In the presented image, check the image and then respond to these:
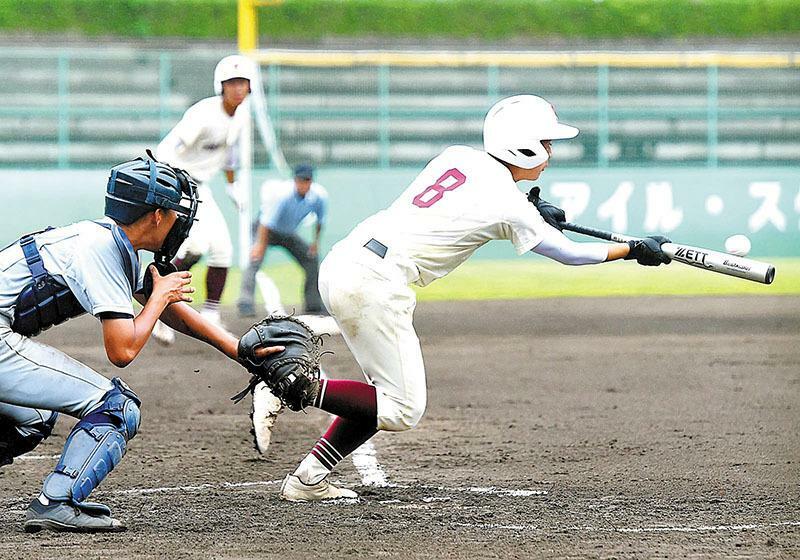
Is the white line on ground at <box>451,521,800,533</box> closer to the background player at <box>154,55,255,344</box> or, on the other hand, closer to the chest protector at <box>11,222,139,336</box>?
the chest protector at <box>11,222,139,336</box>

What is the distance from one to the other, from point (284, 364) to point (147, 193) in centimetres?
94

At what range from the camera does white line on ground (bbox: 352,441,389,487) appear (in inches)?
236

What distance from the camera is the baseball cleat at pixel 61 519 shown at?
479 cm

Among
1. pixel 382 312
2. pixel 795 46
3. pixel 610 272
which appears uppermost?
pixel 795 46

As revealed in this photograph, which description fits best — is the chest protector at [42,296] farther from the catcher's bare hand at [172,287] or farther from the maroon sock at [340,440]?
the maroon sock at [340,440]

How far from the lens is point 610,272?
18797 mm

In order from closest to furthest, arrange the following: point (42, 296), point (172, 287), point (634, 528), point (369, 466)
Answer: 1. point (42, 296)
2. point (172, 287)
3. point (634, 528)
4. point (369, 466)

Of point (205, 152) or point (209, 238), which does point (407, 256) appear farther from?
point (205, 152)

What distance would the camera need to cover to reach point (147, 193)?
15.5 feet

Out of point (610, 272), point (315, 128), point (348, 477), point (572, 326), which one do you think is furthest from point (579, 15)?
point (348, 477)

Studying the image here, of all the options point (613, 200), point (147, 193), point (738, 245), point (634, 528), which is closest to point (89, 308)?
point (147, 193)

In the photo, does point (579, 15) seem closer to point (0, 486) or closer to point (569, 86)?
point (569, 86)

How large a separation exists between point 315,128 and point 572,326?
33.7ft

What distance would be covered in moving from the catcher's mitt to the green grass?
9.22 metres
